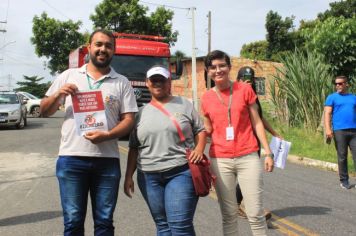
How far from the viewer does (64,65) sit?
118 feet

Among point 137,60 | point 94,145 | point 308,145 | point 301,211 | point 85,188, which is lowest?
point 301,211

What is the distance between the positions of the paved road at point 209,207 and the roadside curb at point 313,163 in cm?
30

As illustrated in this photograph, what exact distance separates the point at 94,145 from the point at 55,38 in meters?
34.2

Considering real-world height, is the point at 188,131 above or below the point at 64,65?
below

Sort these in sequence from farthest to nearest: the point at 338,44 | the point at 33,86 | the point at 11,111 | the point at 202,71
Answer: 1. the point at 33,86
2. the point at 202,71
3. the point at 11,111
4. the point at 338,44

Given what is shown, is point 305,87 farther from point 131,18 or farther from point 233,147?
point 131,18

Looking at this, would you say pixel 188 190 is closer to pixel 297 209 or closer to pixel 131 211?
pixel 131 211

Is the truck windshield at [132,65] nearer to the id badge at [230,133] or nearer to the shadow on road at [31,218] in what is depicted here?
the shadow on road at [31,218]

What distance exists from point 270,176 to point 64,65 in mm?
29764

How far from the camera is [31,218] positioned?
18.5 ft

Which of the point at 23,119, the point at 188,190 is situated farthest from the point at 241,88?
the point at 23,119

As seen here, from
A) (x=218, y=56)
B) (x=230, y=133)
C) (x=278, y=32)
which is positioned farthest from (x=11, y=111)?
(x=278, y=32)

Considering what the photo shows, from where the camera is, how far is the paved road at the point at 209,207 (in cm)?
512

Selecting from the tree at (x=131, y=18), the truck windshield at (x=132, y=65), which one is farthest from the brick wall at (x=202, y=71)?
the truck windshield at (x=132, y=65)
